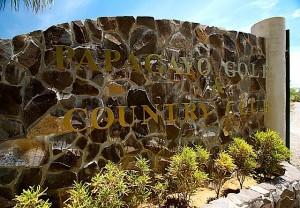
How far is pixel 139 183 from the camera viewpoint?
2.75 metres

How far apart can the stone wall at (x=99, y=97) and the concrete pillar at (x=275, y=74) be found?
1.27 metres

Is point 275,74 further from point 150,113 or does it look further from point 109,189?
point 109,189

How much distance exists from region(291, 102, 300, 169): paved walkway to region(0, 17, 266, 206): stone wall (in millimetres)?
2420

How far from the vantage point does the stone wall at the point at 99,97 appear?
257cm

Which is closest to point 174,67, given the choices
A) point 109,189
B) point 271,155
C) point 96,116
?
point 96,116

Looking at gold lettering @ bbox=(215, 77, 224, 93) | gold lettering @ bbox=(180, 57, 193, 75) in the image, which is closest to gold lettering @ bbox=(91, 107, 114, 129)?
gold lettering @ bbox=(180, 57, 193, 75)

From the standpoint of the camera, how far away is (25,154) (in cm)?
260

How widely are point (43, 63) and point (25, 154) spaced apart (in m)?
1.10

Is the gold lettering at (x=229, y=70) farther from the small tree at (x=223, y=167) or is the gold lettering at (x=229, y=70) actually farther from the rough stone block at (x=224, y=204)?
the rough stone block at (x=224, y=204)

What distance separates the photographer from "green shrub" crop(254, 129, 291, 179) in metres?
3.61

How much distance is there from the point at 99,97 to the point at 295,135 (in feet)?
24.2

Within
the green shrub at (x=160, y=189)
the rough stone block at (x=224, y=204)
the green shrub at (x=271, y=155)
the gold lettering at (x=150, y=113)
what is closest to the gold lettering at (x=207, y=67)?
the gold lettering at (x=150, y=113)

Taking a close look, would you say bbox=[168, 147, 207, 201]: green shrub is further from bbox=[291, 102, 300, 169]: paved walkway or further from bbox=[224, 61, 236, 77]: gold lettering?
bbox=[291, 102, 300, 169]: paved walkway

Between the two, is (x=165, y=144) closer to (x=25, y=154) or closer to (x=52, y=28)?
(x=25, y=154)
